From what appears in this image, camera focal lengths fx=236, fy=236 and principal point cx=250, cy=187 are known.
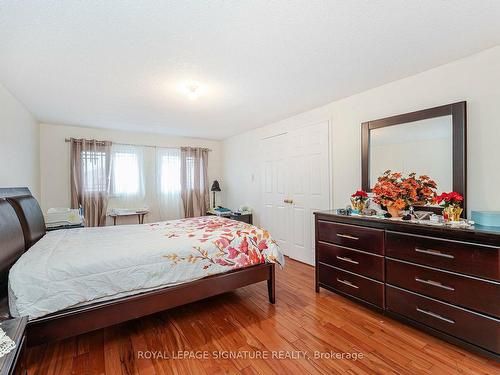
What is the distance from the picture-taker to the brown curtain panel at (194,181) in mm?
5109

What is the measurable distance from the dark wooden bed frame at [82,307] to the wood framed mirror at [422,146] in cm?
168

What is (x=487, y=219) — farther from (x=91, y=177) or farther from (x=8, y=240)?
(x=91, y=177)

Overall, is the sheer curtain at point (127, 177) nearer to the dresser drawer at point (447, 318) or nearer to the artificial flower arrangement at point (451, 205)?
the dresser drawer at point (447, 318)

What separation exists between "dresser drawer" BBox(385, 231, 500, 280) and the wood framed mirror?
1.86 feet

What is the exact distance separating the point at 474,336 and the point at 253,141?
392cm

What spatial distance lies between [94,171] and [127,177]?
1.80 feet

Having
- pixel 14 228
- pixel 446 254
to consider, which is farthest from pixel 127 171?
pixel 446 254

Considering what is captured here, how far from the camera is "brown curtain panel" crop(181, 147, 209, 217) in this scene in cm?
511

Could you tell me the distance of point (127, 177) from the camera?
460cm

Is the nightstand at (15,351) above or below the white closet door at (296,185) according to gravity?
below

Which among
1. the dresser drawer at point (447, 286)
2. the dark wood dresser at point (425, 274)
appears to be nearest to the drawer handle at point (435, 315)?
the dark wood dresser at point (425, 274)

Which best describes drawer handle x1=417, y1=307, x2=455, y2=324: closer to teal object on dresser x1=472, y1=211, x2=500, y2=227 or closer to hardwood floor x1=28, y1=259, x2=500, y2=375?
hardwood floor x1=28, y1=259, x2=500, y2=375

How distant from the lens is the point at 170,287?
198 cm

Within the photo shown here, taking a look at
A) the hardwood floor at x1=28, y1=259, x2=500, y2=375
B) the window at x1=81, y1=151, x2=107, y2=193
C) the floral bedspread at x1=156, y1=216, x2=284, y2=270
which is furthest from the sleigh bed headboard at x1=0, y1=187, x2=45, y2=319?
the window at x1=81, y1=151, x2=107, y2=193
